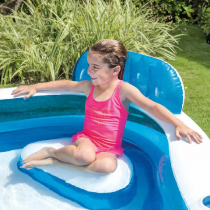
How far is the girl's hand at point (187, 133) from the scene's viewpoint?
2051 mm

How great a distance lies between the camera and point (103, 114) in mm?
2494

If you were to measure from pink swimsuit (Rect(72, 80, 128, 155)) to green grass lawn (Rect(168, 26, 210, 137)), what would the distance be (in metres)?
1.07

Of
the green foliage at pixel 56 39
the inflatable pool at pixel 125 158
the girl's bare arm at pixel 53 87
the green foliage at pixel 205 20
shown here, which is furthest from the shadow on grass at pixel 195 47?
the girl's bare arm at pixel 53 87

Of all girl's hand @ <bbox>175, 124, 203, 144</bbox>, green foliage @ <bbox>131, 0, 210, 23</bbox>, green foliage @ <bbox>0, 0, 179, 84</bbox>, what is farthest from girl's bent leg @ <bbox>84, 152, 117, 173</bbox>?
green foliage @ <bbox>131, 0, 210, 23</bbox>

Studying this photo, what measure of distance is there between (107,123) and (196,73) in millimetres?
2756

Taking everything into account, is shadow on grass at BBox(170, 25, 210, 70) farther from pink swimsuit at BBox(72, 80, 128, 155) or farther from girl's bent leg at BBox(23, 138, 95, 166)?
girl's bent leg at BBox(23, 138, 95, 166)

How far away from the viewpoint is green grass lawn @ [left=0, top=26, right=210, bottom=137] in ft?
11.8

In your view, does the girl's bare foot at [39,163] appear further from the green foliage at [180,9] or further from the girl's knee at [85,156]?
the green foliage at [180,9]

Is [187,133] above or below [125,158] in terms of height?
above

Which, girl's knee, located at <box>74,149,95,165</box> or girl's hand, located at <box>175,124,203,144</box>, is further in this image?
girl's knee, located at <box>74,149,95,165</box>

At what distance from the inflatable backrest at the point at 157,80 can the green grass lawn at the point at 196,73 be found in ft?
2.46

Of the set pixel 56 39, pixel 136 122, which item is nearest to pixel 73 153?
pixel 136 122

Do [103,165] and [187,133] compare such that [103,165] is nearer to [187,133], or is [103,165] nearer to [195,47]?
[187,133]

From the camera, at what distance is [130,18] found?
15.4 feet
